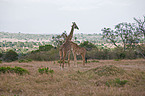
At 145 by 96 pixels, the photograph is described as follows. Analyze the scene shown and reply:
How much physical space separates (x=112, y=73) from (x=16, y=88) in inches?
230

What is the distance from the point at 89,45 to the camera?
113 ft

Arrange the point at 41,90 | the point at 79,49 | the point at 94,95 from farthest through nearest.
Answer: the point at 79,49 → the point at 41,90 → the point at 94,95

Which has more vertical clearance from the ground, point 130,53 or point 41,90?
point 130,53

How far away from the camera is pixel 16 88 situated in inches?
256

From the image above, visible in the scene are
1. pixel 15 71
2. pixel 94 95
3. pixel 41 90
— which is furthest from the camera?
pixel 15 71

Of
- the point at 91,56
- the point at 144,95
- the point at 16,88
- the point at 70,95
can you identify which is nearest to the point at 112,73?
the point at 144,95

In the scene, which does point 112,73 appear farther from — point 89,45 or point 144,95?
point 89,45

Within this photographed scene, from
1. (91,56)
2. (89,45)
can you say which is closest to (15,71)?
(91,56)

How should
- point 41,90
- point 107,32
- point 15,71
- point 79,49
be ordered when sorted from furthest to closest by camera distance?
point 107,32 → point 79,49 → point 15,71 → point 41,90

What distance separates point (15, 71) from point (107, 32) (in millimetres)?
26591

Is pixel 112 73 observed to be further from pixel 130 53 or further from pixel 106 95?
pixel 130 53

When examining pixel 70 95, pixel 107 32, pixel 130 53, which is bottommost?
pixel 70 95

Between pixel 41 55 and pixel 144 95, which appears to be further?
pixel 41 55

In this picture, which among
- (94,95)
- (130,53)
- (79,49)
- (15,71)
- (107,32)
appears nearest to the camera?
(94,95)
